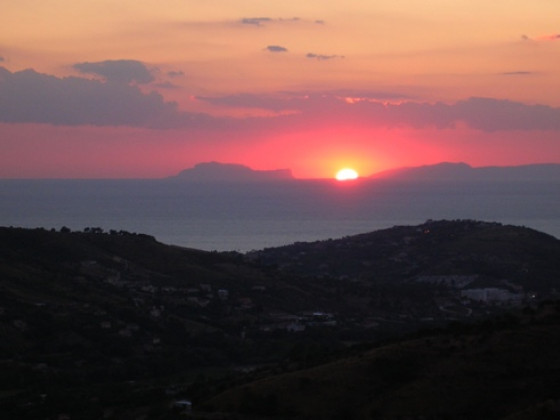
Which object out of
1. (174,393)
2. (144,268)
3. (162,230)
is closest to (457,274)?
(144,268)

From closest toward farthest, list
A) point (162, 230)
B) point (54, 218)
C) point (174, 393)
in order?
1. point (174, 393)
2. point (162, 230)
3. point (54, 218)

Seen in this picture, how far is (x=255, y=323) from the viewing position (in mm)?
60062

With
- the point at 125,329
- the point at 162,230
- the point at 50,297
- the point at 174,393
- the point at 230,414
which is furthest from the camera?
the point at 162,230

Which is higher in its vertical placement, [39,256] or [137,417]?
[39,256]

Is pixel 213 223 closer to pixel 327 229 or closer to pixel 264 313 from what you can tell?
pixel 327 229

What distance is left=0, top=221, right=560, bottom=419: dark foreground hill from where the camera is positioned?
104ft

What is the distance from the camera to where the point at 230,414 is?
30828 mm

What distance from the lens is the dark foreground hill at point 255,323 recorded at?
1249 inches

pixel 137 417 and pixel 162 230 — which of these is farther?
pixel 162 230

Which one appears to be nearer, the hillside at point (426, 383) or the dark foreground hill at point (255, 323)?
the hillside at point (426, 383)

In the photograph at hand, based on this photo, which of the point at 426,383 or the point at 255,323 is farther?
the point at 255,323

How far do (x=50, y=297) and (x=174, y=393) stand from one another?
70.3ft

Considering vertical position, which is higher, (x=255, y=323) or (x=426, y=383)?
(x=426, y=383)

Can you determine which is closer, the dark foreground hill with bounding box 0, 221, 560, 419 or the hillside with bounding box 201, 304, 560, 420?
the hillside with bounding box 201, 304, 560, 420
